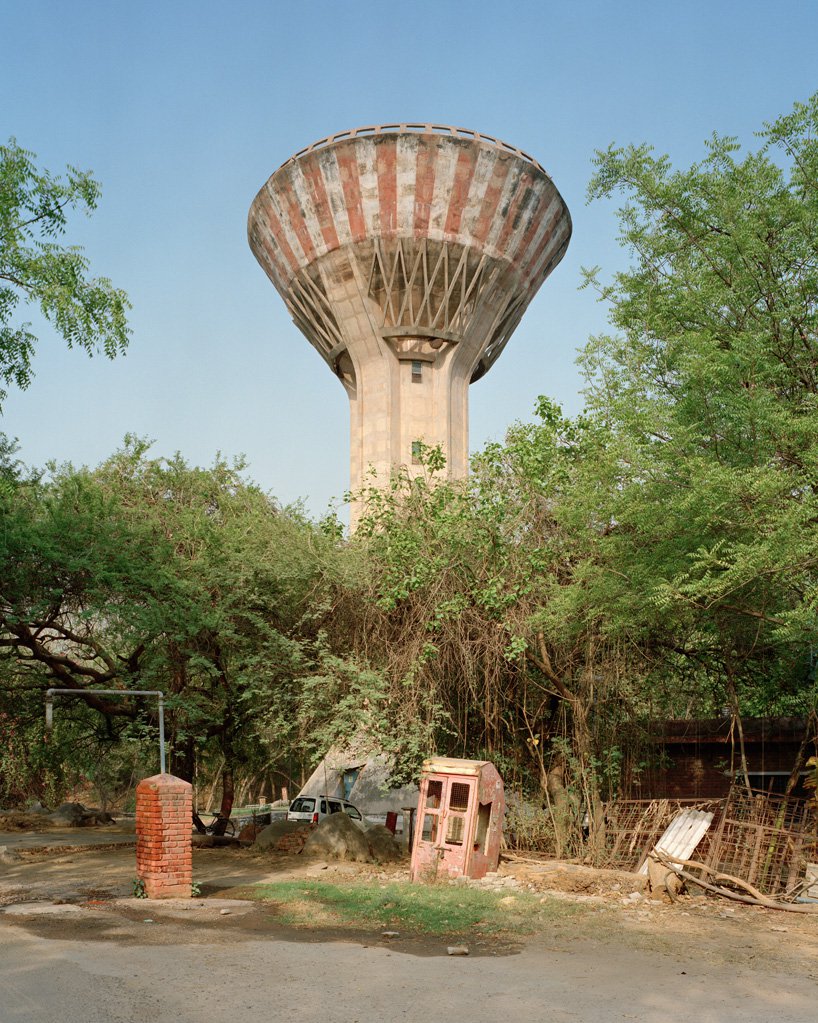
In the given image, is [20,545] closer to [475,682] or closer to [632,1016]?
[475,682]

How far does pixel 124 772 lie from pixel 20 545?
3251cm

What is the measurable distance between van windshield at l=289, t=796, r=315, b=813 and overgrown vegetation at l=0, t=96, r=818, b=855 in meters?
2.36

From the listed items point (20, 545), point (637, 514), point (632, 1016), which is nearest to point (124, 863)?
point (20, 545)

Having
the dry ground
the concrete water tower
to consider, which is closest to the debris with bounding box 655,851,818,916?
the dry ground

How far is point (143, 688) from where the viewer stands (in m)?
23.6

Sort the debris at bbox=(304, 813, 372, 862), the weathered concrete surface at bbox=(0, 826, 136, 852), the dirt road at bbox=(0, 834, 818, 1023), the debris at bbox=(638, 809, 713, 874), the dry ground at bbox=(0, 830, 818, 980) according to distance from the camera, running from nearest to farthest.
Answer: the dirt road at bbox=(0, 834, 818, 1023)
the dry ground at bbox=(0, 830, 818, 980)
the debris at bbox=(638, 809, 713, 874)
the debris at bbox=(304, 813, 372, 862)
the weathered concrete surface at bbox=(0, 826, 136, 852)

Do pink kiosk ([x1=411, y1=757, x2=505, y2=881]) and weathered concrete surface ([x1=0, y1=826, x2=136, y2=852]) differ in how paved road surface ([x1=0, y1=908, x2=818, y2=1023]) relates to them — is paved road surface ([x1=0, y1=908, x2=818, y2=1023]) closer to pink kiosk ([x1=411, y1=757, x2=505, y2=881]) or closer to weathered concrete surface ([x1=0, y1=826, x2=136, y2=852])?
pink kiosk ([x1=411, y1=757, x2=505, y2=881])

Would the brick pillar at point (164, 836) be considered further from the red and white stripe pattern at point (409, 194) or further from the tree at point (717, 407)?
the red and white stripe pattern at point (409, 194)

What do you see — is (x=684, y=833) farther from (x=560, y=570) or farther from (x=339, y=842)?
(x=339, y=842)

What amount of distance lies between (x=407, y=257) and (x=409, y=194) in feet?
8.09

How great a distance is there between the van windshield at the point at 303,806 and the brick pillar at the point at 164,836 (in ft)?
36.9

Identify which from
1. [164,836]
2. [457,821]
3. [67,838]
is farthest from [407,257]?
[164,836]

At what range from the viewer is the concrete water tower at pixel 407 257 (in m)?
38.7

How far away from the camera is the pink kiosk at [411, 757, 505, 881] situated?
16.9 meters
